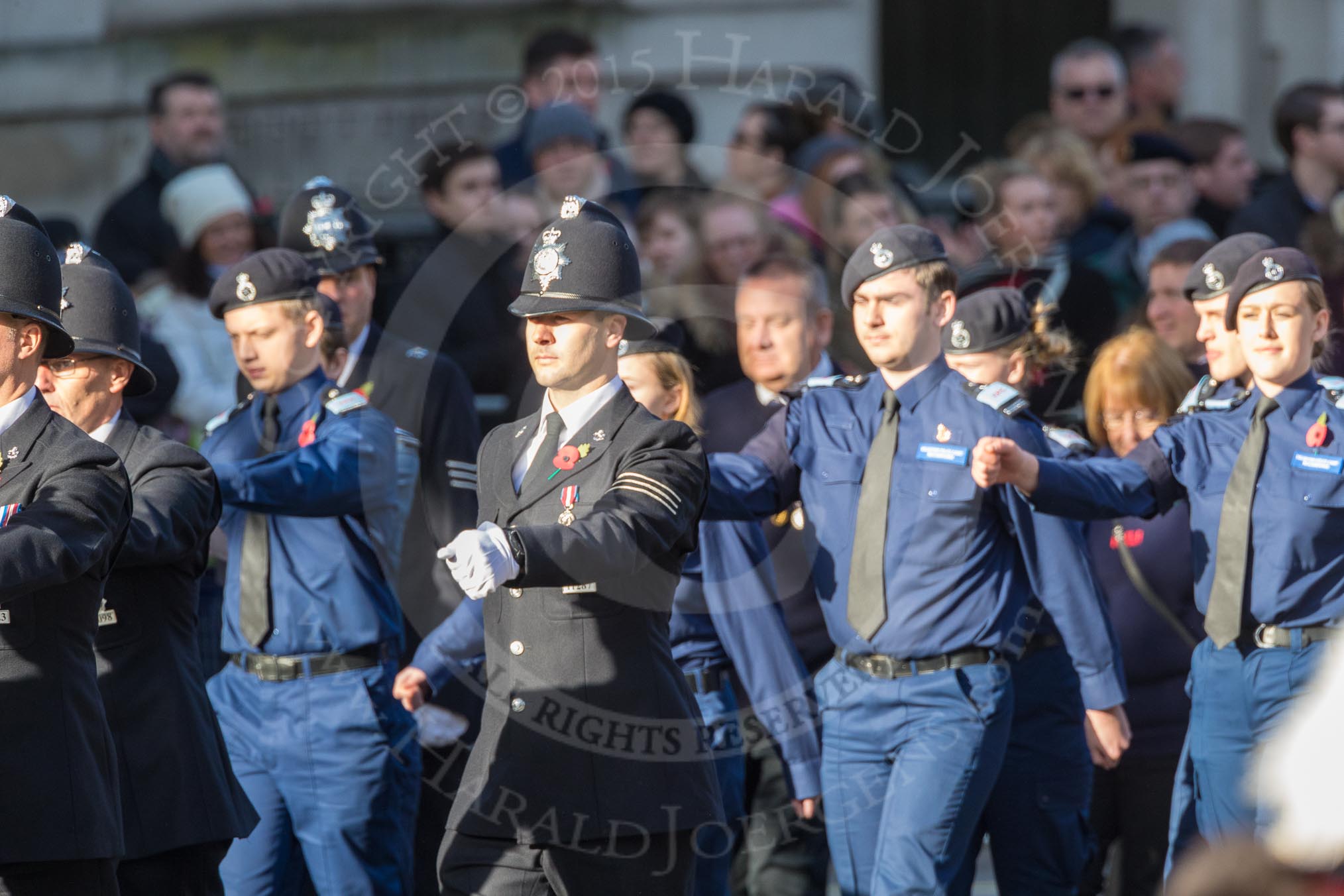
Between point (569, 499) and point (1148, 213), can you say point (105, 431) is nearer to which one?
point (569, 499)

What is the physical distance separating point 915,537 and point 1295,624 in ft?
3.55

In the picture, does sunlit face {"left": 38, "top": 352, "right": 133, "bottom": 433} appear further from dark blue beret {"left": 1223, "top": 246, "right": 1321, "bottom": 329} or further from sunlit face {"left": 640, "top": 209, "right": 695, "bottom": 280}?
sunlit face {"left": 640, "top": 209, "right": 695, "bottom": 280}

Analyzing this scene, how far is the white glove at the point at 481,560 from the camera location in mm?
3953

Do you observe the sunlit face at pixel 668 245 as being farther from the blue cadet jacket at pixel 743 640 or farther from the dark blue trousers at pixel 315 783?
the dark blue trousers at pixel 315 783

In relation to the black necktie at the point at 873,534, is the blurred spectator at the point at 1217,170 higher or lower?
higher

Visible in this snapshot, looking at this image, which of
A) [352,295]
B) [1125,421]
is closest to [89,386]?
[352,295]

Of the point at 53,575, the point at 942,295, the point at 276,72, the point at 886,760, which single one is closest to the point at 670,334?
the point at 942,295

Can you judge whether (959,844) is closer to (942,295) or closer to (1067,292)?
(942,295)

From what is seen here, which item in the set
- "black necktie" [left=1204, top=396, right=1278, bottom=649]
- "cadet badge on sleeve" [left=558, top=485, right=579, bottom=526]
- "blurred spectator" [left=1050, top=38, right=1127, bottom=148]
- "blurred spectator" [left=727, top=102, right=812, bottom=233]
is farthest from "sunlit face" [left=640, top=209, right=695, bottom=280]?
"cadet badge on sleeve" [left=558, top=485, right=579, bottom=526]

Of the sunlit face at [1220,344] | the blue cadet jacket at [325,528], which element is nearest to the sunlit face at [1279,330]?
the sunlit face at [1220,344]

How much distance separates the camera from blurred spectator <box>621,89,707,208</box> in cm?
948

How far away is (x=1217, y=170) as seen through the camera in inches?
375

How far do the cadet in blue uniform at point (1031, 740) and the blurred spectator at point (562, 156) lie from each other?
2767mm

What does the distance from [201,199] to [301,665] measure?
145 inches
